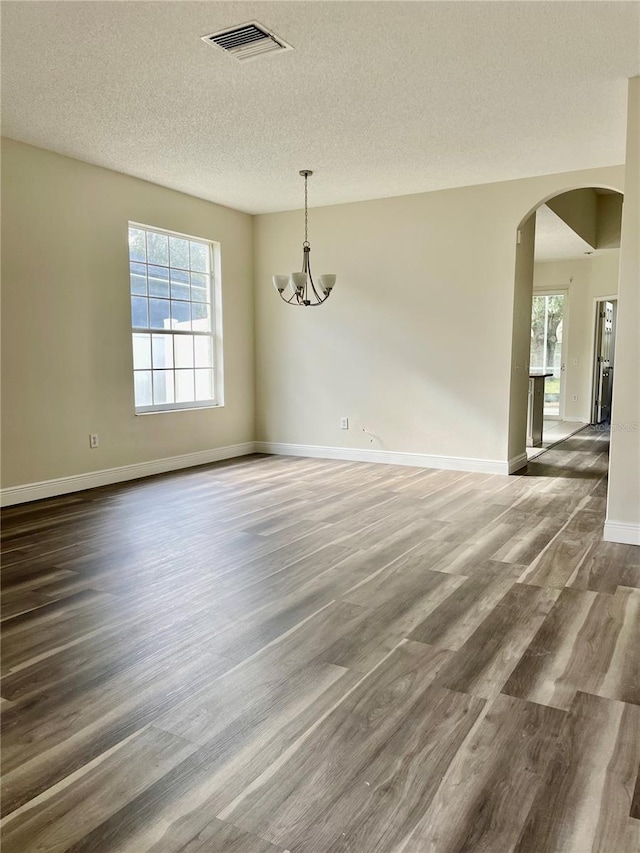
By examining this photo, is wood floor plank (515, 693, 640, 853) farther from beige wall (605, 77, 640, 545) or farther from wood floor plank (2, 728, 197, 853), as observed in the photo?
beige wall (605, 77, 640, 545)

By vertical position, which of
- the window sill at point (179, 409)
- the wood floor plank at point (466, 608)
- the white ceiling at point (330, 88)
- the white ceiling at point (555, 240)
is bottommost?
the wood floor plank at point (466, 608)

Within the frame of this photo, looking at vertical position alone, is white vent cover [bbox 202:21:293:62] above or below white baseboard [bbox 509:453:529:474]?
above

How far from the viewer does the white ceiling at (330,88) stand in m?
2.92

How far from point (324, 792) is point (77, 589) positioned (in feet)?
6.17

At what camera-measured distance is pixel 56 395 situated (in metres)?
5.05

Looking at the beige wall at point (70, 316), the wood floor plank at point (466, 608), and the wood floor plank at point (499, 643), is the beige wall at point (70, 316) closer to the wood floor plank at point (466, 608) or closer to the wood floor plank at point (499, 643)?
the wood floor plank at point (466, 608)

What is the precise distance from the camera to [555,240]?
8.55 metres

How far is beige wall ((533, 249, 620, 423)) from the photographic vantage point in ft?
33.6

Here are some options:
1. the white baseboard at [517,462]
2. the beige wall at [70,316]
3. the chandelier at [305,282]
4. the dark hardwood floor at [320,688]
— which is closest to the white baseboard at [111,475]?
the beige wall at [70,316]

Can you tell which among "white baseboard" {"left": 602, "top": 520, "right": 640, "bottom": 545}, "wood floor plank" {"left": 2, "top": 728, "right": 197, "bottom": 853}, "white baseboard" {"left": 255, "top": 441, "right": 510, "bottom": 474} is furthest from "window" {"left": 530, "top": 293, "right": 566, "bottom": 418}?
"wood floor plank" {"left": 2, "top": 728, "right": 197, "bottom": 853}

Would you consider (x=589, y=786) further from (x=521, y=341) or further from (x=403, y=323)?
(x=403, y=323)

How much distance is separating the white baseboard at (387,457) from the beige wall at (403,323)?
0.06 m

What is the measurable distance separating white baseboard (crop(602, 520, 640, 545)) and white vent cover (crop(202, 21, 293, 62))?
10.8ft

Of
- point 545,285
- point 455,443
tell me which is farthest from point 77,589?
point 545,285
